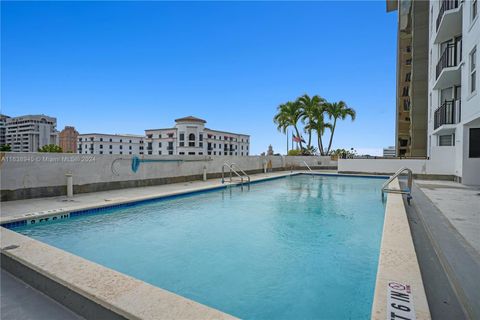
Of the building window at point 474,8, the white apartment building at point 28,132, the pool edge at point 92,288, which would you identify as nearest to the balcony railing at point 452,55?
the building window at point 474,8

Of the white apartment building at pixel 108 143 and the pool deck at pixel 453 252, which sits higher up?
the white apartment building at pixel 108 143

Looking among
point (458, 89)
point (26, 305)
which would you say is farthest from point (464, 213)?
point (458, 89)

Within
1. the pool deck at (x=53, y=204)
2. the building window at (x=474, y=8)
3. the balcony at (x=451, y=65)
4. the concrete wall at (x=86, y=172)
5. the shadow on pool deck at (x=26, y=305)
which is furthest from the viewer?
the balcony at (x=451, y=65)

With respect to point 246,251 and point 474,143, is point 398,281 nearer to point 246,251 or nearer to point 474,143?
point 246,251

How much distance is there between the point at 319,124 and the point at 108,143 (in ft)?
228

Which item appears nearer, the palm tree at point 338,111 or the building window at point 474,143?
the building window at point 474,143

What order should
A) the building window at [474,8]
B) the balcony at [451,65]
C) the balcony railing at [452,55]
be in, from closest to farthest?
the building window at [474,8], the balcony at [451,65], the balcony railing at [452,55]

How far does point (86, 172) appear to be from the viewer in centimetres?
842

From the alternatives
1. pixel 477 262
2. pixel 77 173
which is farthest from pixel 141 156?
pixel 477 262

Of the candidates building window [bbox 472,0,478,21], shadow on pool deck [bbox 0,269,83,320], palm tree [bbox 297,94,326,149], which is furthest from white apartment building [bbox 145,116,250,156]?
shadow on pool deck [bbox 0,269,83,320]

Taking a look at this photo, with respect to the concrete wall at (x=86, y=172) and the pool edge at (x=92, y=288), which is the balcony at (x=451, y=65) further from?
the pool edge at (x=92, y=288)

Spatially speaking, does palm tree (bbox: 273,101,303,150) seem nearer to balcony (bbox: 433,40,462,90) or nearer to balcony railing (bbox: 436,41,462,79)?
balcony (bbox: 433,40,462,90)

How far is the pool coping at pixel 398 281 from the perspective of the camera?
1.96 metres

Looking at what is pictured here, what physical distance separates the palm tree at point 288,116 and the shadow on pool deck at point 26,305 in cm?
2883
